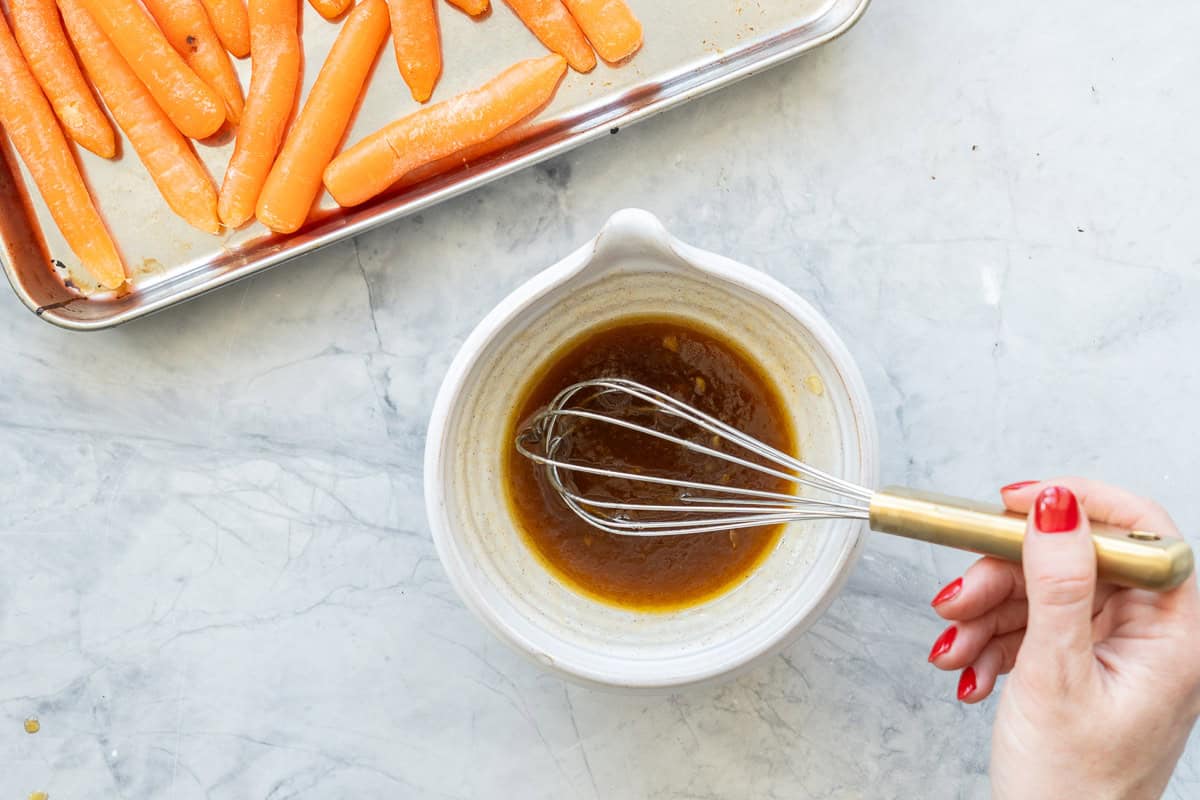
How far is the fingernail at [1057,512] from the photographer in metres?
0.71

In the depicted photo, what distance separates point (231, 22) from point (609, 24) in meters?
0.41

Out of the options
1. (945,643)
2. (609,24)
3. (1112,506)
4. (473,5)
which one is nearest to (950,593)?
(945,643)

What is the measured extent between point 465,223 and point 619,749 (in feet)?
1.97

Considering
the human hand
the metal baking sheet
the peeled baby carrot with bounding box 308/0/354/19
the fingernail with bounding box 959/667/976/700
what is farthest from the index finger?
the peeled baby carrot with bounding box 308/0/354/19

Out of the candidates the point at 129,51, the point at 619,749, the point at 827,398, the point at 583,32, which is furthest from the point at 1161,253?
the point at 129,51

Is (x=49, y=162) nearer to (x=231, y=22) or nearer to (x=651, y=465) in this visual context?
(x=231, y=22)

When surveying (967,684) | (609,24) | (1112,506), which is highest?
(609,24)

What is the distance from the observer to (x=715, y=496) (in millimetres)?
978

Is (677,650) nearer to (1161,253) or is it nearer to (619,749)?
(619,749)

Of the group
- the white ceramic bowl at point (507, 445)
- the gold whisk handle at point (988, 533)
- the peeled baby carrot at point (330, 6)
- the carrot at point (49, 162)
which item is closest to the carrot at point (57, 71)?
the carrot at point (49, 162)

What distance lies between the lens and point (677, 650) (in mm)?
922

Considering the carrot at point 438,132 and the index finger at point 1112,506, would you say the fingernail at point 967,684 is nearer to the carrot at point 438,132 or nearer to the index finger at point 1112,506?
the index finger at point 1112,506

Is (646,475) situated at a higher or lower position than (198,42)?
lower

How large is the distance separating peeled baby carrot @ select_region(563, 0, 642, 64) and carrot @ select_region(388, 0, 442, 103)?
146mm
